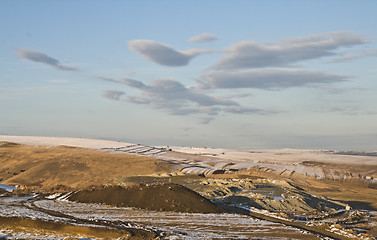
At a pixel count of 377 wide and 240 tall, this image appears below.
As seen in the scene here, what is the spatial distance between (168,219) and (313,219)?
1049 cm

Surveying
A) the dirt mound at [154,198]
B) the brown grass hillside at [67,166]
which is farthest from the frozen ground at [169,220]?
the brown grass hillside at [67,166]

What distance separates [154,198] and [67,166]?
27358 millimetres

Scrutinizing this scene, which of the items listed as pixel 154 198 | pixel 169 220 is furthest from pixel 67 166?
pixel 169 220

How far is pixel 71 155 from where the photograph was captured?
57781 millimetres

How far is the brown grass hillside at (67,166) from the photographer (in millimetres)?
48406

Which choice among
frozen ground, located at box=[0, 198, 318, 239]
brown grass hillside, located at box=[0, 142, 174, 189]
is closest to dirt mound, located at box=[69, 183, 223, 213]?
frozen ground, located at box=[0, 198, 318, 239]

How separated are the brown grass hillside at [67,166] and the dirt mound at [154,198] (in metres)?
14.1

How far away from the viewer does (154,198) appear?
94.8 feet

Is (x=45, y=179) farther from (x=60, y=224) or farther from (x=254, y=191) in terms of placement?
(x=60, y=224)

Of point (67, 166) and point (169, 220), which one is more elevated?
point (67, 166)

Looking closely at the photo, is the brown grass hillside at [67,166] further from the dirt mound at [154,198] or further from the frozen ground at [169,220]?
the frozen ground at [169,220]

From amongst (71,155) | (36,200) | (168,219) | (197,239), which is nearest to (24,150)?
(71,155)

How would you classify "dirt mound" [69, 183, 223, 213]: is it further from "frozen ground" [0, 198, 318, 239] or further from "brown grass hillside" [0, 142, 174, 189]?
"brown grass hillside" [0, 142, 174, 189]

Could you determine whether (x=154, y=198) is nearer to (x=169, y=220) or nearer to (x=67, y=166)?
(x=169, y=220)
